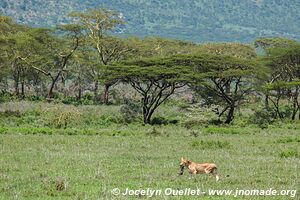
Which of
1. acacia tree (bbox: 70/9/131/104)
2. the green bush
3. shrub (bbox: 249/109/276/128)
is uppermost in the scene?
acacia tree (bbox: 70/9/131/104)

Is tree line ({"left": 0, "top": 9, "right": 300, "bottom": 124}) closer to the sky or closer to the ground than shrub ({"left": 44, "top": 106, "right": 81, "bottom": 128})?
closer to the sky

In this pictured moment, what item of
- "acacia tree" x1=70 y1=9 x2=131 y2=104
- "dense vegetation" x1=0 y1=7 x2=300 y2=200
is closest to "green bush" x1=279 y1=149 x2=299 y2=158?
"dense vegetation" x1=0 y1=7 x2=300 y2=200

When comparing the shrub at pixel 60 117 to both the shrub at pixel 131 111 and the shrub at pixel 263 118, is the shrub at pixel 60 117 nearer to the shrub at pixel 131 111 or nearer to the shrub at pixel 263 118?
the shrub at pixel 131 111

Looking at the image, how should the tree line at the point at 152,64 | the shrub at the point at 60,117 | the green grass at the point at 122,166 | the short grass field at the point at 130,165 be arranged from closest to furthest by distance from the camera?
the short grass field at the point at 130,165 < the green grass at the point at 122,166 < the shrub at the point at 60,117 < the tree line at the point at 152,64

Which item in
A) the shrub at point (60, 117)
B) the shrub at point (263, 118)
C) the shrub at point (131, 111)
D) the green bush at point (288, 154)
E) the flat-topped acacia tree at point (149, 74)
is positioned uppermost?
the flat-topped acacia tree at point (149, 74)

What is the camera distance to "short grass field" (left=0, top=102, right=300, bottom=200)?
12.8 m

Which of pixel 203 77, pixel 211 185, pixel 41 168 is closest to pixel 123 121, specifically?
pixel 203 77

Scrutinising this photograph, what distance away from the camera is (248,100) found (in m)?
47.4

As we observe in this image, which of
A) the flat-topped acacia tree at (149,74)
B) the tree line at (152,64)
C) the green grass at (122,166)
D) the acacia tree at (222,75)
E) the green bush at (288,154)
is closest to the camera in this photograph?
the green grass at (122,166)

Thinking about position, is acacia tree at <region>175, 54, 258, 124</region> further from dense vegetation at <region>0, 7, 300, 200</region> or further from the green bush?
the green bush

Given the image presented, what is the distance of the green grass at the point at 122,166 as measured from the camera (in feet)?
42.5

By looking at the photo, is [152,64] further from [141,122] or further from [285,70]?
[285,70]

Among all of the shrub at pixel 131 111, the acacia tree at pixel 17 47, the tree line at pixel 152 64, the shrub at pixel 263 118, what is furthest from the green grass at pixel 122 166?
the acacia tree at pixel 17 47

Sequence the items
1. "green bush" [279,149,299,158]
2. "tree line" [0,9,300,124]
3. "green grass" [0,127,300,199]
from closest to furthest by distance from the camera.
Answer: "green grass" [0,127,300,199], "green bush" [279,149,299,158], "tree line" [0,9,300,124]
